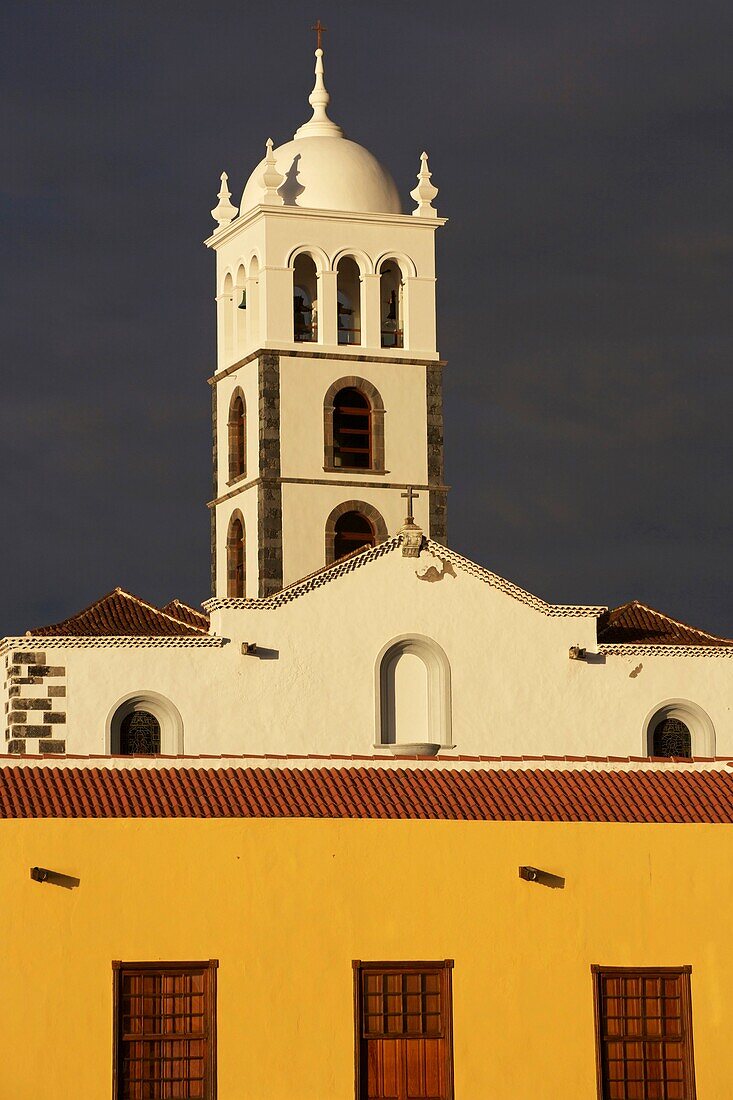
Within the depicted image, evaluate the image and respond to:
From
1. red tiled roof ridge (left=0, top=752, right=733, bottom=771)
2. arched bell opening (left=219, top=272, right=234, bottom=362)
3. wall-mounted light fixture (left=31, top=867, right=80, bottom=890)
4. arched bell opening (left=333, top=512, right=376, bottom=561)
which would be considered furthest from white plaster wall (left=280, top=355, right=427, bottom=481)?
wall-mounted light fixture (left=31, top=867, right=80, bottom=890)

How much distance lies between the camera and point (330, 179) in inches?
1924

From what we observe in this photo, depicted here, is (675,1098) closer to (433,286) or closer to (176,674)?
(176,674)

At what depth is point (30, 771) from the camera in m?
28.4

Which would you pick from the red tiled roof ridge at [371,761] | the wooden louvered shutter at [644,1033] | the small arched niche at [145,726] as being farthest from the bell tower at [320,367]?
the wooden louvered shutter at [644,1033]

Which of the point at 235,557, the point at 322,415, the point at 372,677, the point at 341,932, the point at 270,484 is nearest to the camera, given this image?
the point at 341,932

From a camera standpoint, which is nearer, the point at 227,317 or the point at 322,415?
the point at 322,415

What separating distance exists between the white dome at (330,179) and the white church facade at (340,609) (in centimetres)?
5

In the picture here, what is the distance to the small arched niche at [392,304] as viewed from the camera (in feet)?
161

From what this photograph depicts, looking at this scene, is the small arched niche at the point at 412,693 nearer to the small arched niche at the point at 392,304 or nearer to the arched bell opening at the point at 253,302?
the small arched niche at the point at 392,304

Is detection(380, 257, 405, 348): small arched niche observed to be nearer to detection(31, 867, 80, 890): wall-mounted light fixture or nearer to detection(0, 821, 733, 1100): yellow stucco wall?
detection(0, 821, 733, 1100): yellow stucco wall

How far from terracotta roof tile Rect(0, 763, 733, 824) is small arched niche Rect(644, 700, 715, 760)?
13.8 meters

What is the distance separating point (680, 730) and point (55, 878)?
19410 mm

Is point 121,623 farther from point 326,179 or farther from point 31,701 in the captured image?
point 326,179

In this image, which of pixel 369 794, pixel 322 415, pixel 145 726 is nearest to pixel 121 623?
pixel 145 726
